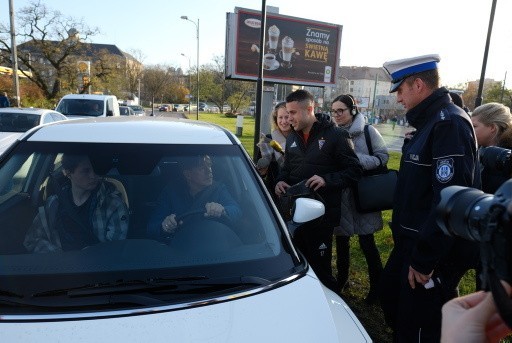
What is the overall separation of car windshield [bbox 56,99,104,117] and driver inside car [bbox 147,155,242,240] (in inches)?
501

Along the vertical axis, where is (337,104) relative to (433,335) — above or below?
above

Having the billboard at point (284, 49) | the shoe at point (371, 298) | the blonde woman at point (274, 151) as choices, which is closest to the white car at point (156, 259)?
the blonde woman at point (274, 151)

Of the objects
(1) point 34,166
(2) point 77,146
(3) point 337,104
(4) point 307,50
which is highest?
(4) point 307,50

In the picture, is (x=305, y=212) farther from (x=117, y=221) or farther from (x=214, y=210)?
(x=117, y=221)

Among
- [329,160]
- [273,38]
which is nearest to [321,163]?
[329,160]

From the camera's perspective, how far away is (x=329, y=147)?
330cm

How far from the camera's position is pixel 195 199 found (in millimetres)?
2229

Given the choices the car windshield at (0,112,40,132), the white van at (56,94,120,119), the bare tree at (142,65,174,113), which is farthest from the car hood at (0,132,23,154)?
the bare tree at (142,65,174,113)

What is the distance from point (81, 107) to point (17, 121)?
205 inches

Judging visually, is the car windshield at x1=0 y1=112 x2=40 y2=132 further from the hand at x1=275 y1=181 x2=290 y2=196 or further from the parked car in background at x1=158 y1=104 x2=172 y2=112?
the parked car in background at x1=158 y1=104 x2=172 y2=112

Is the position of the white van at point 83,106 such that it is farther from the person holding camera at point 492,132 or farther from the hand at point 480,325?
the hand at point 480,325

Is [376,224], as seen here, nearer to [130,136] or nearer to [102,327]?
[130,136]

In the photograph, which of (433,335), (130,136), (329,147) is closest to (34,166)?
(130,136)

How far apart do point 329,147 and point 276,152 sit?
872 mm
